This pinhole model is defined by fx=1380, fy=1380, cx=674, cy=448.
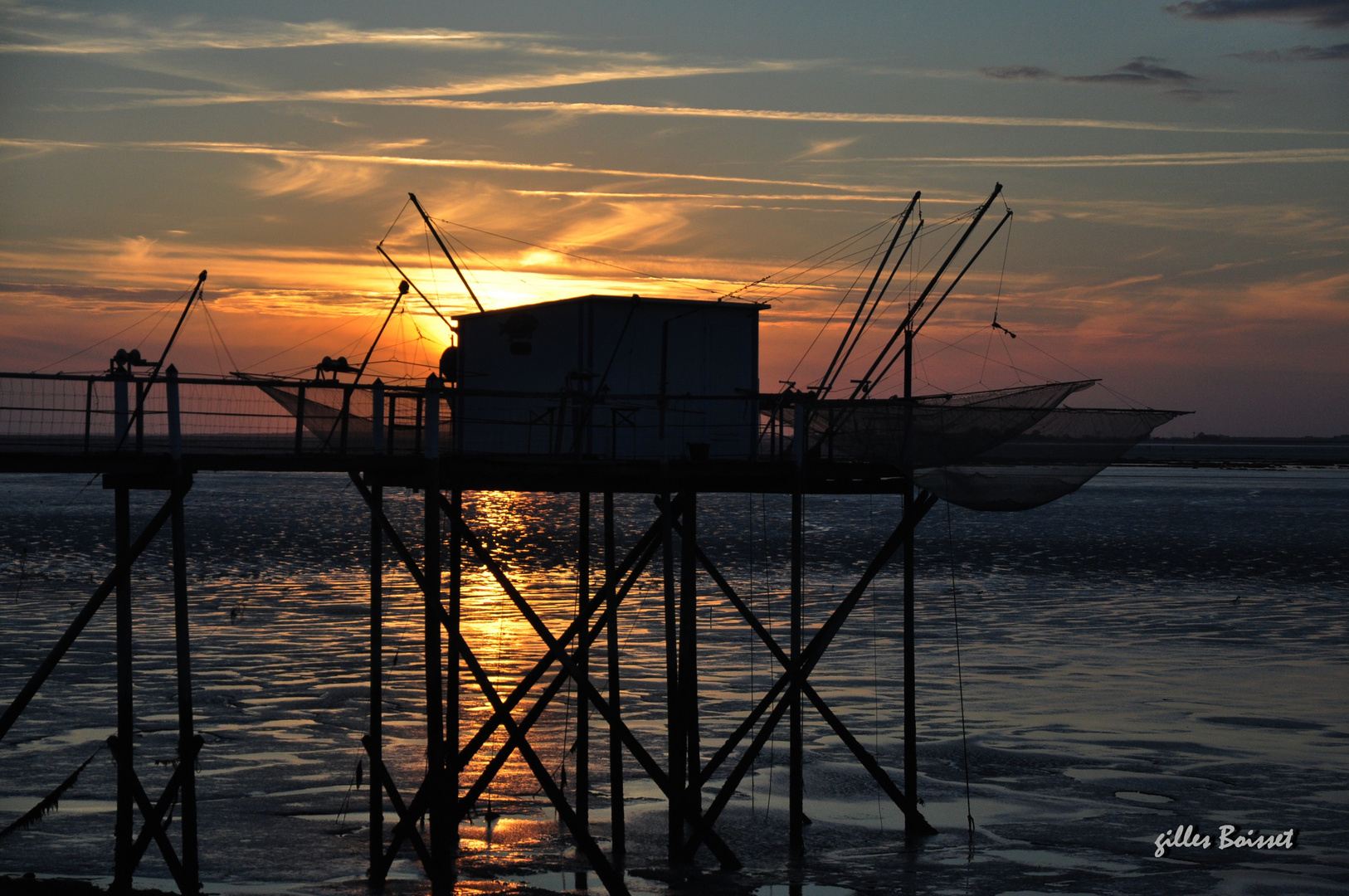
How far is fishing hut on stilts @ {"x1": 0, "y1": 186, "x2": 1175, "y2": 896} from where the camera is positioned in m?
16.9

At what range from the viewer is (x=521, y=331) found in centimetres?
2323

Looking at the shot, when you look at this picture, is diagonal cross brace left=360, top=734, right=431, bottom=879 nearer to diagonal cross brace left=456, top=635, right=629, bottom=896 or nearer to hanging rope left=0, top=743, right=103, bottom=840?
diagonal cross brace left=456, top=635, right=629, bottom=896

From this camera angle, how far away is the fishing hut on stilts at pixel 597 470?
16875 millimetres

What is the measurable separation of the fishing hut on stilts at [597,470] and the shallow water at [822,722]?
30.1 inches

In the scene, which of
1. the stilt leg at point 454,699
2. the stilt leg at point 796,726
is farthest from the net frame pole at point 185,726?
the stilt leg at point 796,726

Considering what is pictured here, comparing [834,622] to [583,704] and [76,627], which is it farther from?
[76,627]

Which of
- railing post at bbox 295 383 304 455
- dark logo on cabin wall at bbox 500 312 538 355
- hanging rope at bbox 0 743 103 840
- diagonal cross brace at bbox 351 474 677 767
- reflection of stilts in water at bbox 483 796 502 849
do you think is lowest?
reflection of stilts in water at bbox 483 796 502 849

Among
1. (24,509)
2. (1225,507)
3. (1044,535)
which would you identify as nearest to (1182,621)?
(1044,535)

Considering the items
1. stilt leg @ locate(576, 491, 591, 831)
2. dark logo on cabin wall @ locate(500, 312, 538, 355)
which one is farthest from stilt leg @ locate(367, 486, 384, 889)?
dark logo on cabin wall @ locate(500, 312, 538, 355)

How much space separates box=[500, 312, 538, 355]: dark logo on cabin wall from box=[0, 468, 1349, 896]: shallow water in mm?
7078

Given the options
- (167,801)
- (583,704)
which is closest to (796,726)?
(583,704)

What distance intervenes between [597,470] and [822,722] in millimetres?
10134

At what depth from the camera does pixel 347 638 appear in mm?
35000

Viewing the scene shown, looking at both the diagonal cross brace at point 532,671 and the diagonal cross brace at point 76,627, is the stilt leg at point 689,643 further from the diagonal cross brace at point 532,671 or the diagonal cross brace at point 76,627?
the diagonal cross brace at point 76,627
